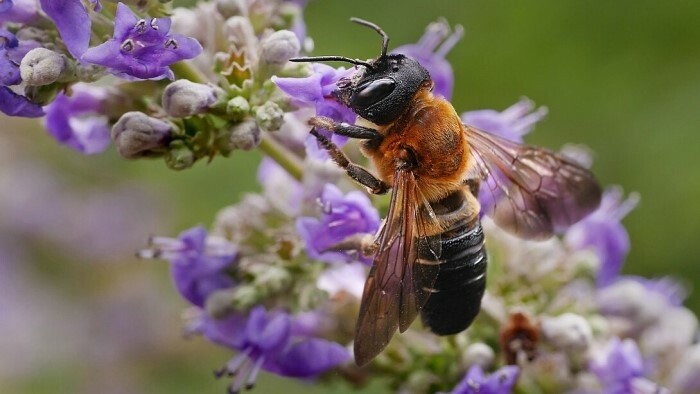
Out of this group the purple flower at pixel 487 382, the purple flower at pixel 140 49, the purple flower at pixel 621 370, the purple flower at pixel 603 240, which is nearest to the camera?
the purple flower at pixel 140 49

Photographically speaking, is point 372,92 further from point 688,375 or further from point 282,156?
point 688,375

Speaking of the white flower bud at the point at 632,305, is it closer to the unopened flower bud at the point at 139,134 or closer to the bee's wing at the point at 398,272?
the bee's wing at the point at 398,272

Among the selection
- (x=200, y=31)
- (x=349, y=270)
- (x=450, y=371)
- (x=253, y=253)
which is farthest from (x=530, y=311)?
(x=200, y=31)

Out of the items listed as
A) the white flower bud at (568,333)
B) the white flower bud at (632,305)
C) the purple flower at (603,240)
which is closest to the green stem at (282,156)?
the white flower bud at (568,333)

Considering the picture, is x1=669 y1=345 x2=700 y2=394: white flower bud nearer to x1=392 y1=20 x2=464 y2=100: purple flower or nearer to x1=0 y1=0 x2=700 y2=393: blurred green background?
x1=392 y1=20 x2=464 y2=100: purple flower

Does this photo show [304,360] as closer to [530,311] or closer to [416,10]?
[530,311]
